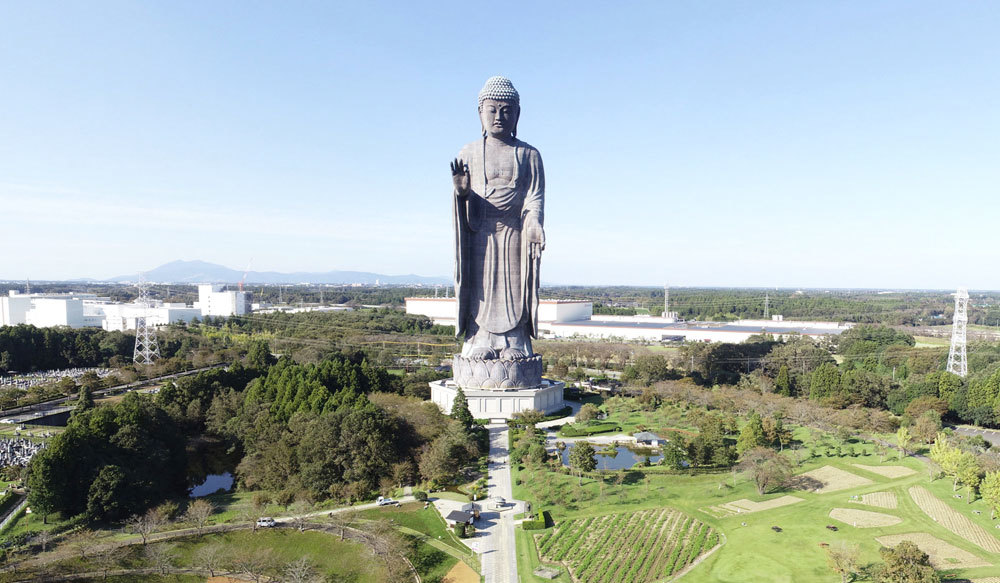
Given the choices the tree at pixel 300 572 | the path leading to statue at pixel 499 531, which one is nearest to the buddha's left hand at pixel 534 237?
the path leading to statue at pixel 499 531

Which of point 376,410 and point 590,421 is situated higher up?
point 376,410

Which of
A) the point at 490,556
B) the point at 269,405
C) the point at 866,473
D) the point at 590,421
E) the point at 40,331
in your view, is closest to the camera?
the point at 490,556

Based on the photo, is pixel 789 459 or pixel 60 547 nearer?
pixel 60 547

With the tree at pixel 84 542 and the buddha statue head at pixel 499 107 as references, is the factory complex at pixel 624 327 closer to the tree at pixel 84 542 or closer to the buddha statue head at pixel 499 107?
the buddha statue head at pixel 499 107

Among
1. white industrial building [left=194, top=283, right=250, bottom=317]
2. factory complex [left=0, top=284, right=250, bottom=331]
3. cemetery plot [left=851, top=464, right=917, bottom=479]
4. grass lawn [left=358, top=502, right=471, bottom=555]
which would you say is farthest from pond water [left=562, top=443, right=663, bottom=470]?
white industrial building [left=194, top=283, right=250, bottom=317]

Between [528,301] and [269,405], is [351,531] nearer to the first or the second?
[269,405]

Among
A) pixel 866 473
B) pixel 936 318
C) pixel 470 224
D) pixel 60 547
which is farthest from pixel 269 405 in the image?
pixel 936 318
